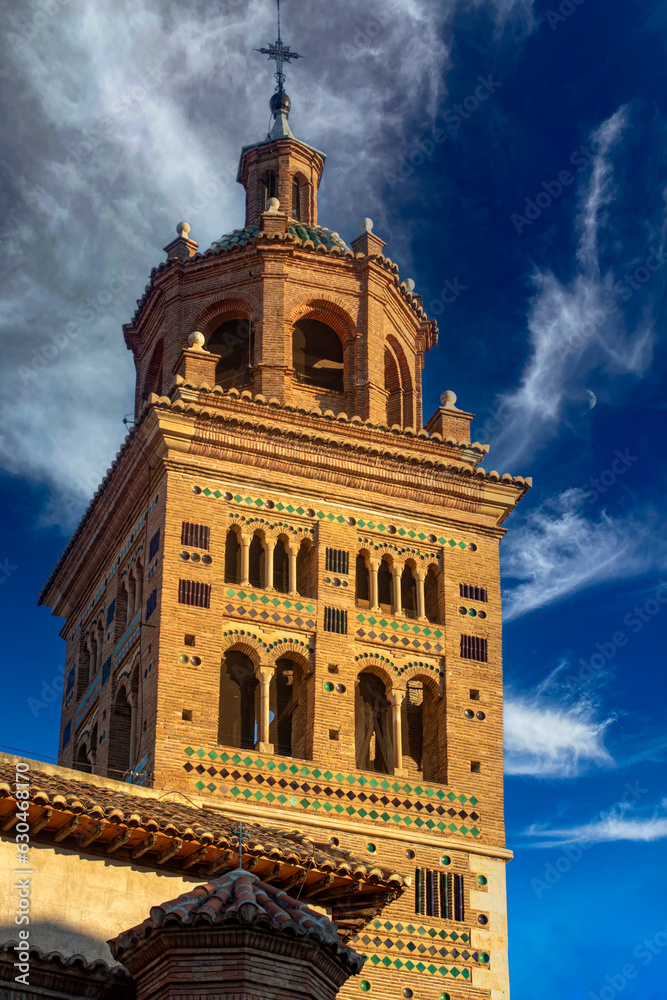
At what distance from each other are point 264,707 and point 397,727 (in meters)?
2.25

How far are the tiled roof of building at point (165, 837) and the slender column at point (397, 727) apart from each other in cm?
368

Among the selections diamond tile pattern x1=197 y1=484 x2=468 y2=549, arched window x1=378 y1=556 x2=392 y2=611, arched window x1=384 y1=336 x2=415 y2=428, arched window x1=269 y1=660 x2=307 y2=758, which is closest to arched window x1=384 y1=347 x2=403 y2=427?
arched window x1=384 y1=336 x2=415 y2=428

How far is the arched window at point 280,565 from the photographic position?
1086 inches

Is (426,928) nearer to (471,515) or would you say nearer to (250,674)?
(250,674)

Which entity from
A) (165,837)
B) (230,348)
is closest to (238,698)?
(165,837)

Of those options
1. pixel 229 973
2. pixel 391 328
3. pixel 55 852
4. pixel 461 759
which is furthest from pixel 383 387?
pixel 229 973

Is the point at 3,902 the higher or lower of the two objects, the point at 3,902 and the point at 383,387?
the lower

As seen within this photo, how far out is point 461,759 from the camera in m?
26.8

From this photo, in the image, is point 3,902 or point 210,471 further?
point 210,471

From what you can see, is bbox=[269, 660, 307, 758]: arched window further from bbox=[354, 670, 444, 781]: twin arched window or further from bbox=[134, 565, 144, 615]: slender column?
bbox=[134, 565, 144, 615]: slender column

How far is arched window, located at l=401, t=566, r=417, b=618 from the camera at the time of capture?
92.8ft

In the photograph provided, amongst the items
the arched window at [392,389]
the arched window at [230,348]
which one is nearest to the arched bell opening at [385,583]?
the arched window at [392,389]

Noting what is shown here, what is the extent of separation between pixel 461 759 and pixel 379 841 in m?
2.22

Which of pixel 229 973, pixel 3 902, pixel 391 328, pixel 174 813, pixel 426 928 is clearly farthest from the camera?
pixel 391 328
